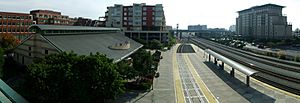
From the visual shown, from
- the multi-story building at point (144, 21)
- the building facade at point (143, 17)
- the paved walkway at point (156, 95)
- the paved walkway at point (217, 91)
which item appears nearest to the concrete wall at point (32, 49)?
the paved walkway at point (156, 95)

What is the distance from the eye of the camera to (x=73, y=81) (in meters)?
24.2

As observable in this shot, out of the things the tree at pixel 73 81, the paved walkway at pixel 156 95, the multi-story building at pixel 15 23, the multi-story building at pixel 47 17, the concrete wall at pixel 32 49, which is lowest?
the paved walkway at pixel 156 95

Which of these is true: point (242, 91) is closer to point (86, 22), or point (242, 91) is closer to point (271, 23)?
point (86, 22)

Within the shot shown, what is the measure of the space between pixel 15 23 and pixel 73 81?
6656 cm

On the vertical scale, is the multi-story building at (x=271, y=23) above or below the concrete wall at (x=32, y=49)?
above

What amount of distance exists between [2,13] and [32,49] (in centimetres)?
4630

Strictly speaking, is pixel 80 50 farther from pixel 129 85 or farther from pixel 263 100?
pixel 263 100

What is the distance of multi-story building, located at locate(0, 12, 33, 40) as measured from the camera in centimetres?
7700

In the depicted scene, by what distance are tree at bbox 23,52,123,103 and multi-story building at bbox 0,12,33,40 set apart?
198ft

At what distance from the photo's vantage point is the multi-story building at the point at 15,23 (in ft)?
253

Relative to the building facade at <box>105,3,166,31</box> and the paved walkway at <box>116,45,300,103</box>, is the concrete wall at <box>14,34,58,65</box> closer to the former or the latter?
the paved walkway at <box>116,45,300,103</box>

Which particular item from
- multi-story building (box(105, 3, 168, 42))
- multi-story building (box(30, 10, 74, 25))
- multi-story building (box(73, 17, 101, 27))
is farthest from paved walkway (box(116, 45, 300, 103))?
multi-story building (box(73, 17, 101, 27))

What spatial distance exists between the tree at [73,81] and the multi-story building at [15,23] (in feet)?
198

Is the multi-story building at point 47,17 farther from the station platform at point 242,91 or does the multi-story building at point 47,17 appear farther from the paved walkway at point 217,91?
the station platform at point 242,91
